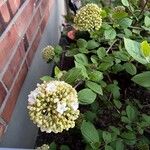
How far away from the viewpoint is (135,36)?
4.51 ft

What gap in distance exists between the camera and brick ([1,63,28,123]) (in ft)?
3.42

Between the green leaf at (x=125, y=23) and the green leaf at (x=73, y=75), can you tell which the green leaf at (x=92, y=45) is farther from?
the green leaf at (x=73, y=75)

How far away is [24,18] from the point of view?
4.06 ft

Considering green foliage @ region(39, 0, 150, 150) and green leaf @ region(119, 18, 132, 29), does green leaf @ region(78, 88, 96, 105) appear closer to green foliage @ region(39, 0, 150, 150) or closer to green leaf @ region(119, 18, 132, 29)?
green foliage @ region(39, 0, 150, 150)

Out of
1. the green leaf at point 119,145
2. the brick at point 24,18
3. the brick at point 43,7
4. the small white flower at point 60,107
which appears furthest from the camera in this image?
the brick at point 43,7

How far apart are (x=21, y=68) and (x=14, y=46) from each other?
116 millimetres

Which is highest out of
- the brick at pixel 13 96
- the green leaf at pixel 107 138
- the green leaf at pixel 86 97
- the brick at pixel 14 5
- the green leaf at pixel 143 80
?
the brick at pixel 14 5

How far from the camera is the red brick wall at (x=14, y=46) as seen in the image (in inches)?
40.0

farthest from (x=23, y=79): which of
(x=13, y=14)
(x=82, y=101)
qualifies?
(x=82, y=101)

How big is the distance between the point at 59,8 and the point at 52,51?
0.83 m

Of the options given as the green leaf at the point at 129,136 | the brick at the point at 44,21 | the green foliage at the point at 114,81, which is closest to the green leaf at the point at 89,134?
the green foliage at the point at 114,81

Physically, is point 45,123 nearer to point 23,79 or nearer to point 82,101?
point 82,101

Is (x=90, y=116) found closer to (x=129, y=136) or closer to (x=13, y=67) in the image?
(x=129, y=136)

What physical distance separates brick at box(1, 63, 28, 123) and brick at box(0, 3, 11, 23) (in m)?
0.23
